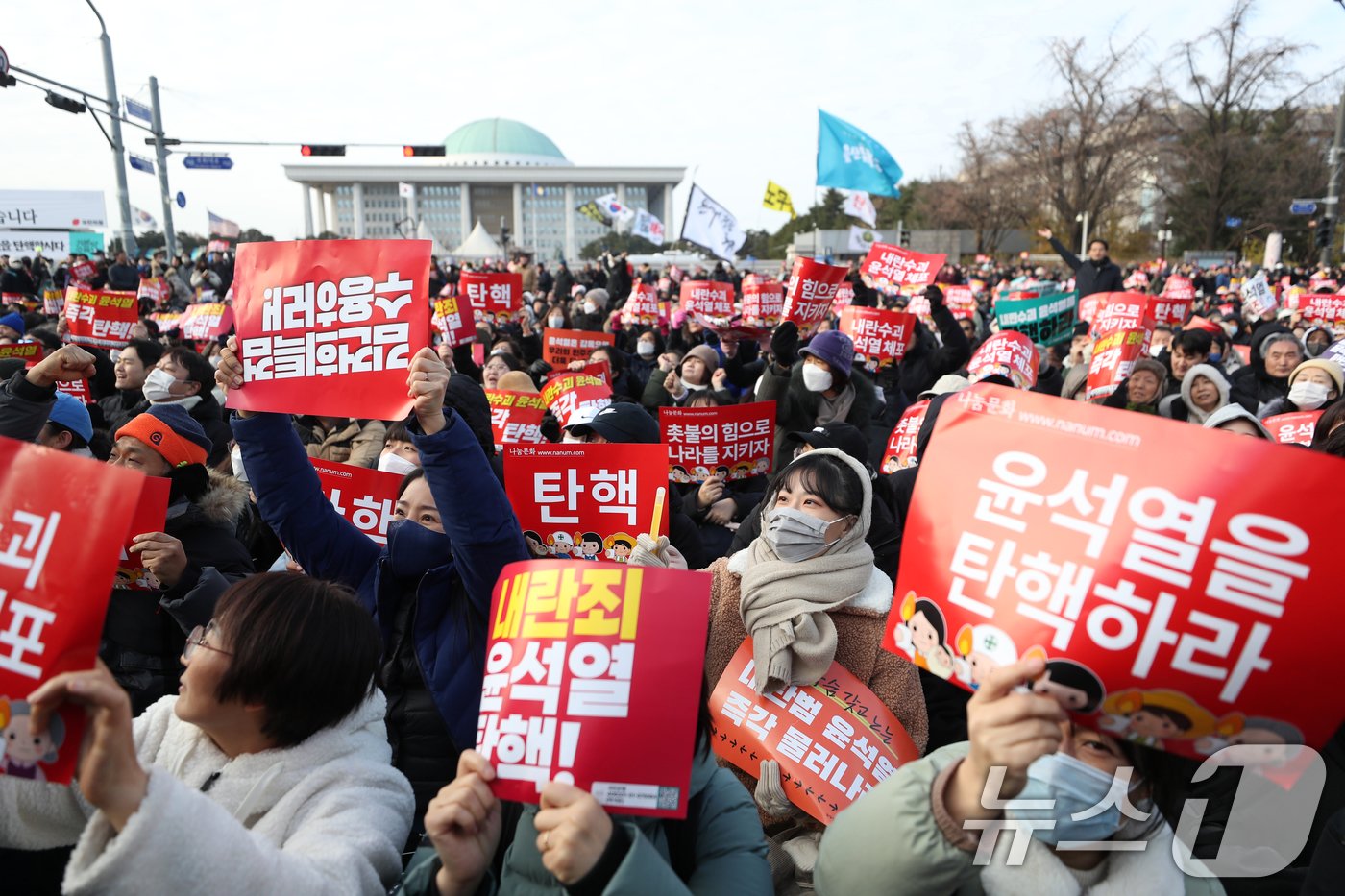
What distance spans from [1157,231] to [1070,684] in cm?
5323

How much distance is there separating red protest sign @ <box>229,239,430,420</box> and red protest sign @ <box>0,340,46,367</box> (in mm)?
4336

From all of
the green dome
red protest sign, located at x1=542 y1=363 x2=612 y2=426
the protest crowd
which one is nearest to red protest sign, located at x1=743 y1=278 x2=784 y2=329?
red protest sign, located at x1=542 y1=363 x2=612 y2=426

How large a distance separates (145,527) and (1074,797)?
8.28 ft

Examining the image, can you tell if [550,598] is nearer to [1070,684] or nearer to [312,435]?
[1070,684]

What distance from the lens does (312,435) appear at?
5.83m

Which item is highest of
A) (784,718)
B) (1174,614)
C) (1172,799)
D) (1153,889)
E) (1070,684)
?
(1174,614)

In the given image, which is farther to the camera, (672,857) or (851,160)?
(851,160)

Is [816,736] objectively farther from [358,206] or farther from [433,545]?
[358,206]

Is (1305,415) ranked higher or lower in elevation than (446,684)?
higher

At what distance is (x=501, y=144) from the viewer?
11250cm

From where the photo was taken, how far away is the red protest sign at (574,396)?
491 cm

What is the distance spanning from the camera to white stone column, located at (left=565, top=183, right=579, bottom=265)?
331ft

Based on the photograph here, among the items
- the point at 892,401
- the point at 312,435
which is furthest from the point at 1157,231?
the point at 312,435

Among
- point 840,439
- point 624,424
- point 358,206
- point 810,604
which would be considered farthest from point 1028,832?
point 358,206
